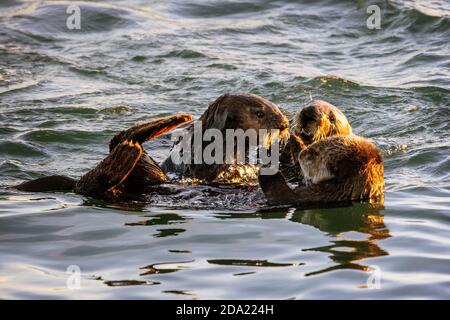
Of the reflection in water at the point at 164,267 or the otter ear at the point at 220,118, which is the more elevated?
the otter ear at the point at 220,118

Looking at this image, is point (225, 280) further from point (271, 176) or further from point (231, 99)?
point (231, 99)

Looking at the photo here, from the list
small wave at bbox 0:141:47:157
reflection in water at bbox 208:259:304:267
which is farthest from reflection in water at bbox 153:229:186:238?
small wave at bbox 0:141:47:157

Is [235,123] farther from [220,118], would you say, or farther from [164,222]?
[164,222]

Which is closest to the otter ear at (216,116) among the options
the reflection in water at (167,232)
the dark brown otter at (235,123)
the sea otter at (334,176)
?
the dark brown otter at (235,123)

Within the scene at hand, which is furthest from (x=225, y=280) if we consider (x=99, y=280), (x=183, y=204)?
(x=183, y=204)

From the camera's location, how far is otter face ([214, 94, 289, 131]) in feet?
22.2

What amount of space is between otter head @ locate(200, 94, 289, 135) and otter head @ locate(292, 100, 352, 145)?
0.23 m

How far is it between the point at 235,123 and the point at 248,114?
0.40 ft

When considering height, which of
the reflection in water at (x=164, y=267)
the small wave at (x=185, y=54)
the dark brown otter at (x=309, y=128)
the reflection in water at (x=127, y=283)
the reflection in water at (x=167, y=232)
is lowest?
the reflection in water at (x=127, y=283)

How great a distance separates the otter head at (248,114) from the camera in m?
6.77

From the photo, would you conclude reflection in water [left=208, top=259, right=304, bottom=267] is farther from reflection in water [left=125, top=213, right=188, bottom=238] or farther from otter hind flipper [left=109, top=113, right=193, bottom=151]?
otter hind flipper [left=109, top=113, right=193, bottom=151]

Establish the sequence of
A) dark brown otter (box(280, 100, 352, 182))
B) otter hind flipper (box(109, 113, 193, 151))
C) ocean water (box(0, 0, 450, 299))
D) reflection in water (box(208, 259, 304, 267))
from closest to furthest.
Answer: ocean water (box(0, 0, 450, 299)), reflection in water (box(208, 259, 304, 267)), otter hind flipper (box(109, 113, 193, 151)), dark brown otter (box(280, 100, 352, 182))

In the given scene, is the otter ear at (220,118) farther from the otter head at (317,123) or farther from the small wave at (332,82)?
the small wave at (332,82)

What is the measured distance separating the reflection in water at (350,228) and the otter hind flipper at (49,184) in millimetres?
1857
